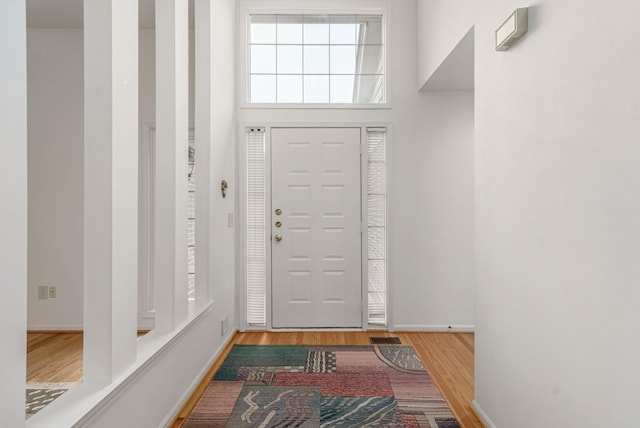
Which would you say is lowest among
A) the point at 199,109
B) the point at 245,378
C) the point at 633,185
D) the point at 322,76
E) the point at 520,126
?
the point at 245,378

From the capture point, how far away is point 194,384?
255cm

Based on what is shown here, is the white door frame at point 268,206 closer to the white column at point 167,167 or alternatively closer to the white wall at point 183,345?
the white wall at point 183,345

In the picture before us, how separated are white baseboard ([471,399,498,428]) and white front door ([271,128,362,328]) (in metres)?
1.63

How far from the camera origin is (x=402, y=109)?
3.79 meters

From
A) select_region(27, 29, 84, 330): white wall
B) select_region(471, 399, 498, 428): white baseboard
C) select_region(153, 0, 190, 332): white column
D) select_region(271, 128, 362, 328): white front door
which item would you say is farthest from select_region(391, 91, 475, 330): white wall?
select_region(27, 29, 84, 330): white wall

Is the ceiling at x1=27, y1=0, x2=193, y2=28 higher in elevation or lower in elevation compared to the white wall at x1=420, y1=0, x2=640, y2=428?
higher

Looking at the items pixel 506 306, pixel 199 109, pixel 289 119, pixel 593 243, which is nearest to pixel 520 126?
pixel 593 243

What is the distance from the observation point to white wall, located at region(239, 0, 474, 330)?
12.4 ft

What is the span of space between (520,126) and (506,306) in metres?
0.83

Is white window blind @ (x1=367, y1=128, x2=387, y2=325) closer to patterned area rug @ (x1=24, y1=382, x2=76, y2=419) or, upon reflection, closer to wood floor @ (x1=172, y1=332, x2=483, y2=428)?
wood floor @ (x1=172, y1=332, x2=483, y2=428)

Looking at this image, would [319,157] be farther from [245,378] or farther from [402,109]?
[245,378]

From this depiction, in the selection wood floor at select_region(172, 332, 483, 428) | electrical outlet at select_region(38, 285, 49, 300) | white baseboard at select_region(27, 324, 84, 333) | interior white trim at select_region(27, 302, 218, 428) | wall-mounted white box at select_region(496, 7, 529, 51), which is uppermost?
wall-mounted white box at select_region(496, 7, 529, 51)

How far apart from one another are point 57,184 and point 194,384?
250 cm

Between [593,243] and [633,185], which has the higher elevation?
[633,185]
